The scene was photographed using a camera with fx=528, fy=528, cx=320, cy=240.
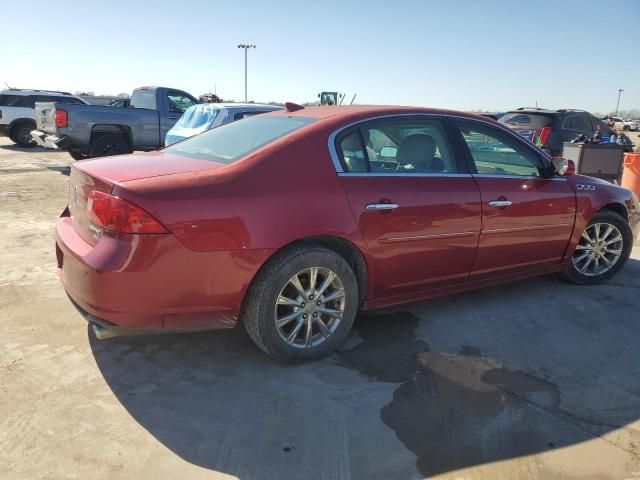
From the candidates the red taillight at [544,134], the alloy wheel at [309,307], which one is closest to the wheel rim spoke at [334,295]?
the alloy wheel at [309,307]

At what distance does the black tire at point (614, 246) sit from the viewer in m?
4.86

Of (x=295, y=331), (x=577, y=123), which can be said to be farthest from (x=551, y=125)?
(x=295, y=331)

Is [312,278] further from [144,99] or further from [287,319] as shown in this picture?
[144,99]

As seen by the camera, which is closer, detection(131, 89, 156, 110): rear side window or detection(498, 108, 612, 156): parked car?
detection(498, 108, 612, 156): parked car

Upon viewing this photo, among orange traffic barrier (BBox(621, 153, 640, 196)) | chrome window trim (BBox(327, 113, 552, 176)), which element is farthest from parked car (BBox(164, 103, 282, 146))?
orange traffic barrier (BBox(621, 153, 640, 196))

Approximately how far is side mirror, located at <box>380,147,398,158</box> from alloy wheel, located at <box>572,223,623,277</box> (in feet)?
7.22

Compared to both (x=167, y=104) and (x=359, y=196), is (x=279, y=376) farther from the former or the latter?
(x=167, y=104)

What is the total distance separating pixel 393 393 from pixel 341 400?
318 mm

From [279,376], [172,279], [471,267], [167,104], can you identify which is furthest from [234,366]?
[167,104]

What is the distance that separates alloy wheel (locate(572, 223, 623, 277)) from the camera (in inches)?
192

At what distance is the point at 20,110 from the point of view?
16.9m

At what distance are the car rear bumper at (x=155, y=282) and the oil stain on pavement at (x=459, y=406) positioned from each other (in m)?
0.94

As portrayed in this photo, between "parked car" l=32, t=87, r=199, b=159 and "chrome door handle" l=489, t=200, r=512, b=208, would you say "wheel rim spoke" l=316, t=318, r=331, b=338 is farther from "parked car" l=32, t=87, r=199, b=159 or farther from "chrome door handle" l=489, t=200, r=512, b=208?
"parked car" l=32, t=87, r=199, b=159

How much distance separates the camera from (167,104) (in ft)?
43.0
